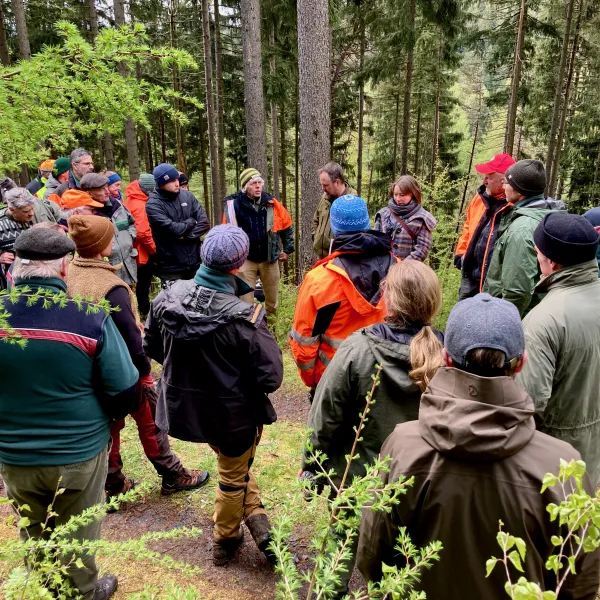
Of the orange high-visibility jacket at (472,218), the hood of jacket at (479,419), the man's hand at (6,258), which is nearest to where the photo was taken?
the hood of jacket at (479,419)

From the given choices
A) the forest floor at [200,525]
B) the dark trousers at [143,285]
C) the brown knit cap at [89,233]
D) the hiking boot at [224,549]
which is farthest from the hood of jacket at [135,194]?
the hiking boot at [224,549]

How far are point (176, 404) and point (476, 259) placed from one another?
348 centimetres

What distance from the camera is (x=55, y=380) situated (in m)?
2.54

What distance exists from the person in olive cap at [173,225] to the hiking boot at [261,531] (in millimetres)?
4472

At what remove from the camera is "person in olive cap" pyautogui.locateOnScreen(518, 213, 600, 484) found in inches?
101

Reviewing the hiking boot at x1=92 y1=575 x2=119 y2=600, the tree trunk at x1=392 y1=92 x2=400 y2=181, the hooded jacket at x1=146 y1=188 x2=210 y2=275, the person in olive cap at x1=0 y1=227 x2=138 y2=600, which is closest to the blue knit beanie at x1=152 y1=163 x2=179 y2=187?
the hooded jacket at x1=146 y1=188 x2=210 y2=275

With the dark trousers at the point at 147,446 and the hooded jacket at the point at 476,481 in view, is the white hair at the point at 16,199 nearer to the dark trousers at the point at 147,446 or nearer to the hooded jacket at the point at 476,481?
the dark trousers at the point at 147,446

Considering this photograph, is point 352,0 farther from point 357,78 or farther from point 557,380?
point 557,380

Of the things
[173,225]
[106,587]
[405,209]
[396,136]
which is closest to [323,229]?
[405,209]

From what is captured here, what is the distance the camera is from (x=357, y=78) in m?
18.2

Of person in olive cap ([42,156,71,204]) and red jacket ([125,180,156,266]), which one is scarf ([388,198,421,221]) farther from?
person in olive cap ([42,156,71,204])

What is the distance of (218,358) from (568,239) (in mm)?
2150

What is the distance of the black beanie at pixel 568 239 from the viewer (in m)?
2.59

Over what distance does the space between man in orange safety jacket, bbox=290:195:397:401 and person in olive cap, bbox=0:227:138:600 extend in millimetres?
1285
